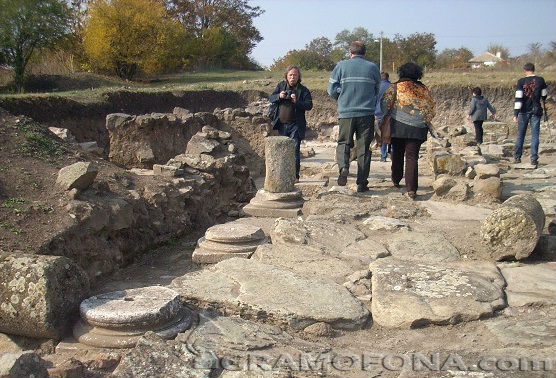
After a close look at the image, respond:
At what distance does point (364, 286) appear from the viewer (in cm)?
418

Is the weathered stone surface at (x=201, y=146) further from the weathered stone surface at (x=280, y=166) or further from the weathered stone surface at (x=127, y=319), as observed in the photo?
the weathered stone surface at (x=127, y=319)

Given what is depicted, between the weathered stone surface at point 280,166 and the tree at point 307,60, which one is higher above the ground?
the tree at point 307,60

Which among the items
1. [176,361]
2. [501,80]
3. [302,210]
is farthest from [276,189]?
[501,80]

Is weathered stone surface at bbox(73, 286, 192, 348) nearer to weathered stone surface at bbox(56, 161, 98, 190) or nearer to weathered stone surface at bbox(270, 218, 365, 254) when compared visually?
weathered stone surface at bbox(270, 218, 365, 254)

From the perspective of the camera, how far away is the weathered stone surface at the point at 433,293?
3.65 meters

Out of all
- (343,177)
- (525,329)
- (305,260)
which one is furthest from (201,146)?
(525,329)

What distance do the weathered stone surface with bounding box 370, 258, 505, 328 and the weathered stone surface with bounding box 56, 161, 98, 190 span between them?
3091 mm

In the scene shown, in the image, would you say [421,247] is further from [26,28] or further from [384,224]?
[26,28]

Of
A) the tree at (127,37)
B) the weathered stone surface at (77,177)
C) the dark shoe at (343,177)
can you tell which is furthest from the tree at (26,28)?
the dark shoe at (343,177)

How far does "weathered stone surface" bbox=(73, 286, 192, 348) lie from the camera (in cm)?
356

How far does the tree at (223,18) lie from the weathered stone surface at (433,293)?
125ft

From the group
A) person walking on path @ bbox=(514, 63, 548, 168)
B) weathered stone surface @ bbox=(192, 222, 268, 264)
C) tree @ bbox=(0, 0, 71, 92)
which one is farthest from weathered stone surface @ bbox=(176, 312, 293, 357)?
tree @ bbox=(0, 0, 71, 92)

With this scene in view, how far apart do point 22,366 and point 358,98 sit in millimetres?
4755

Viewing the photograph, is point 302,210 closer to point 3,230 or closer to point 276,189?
point 276,189
